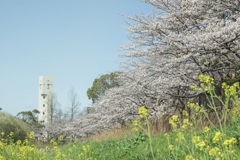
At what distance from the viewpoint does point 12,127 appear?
59.3 feet

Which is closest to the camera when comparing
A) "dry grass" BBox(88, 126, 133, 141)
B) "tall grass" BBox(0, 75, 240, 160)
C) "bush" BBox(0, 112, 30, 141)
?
"tall grass" BBox(0, 75, 240, 160)

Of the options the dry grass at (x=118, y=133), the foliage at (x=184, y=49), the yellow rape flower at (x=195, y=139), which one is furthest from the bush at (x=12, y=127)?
the yellow rape flower at (x=195, y=139)

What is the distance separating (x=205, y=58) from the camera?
11109 mm

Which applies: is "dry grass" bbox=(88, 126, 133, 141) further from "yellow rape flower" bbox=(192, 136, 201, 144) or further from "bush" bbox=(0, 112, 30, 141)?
"yellow rape flower" bbox=(192, 136, 201, 144)

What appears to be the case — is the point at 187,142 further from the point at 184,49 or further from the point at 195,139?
the point at 184,49

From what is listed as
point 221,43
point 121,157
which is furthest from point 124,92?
point 121,157

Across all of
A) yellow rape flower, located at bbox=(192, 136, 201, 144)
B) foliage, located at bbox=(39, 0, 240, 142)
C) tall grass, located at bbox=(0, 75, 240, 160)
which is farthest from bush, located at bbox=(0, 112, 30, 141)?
yellow rape flower, located at bbox=(192, 136, 201, 144)

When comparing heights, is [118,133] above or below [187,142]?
above

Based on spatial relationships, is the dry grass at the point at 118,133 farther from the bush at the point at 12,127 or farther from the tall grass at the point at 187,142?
the tall grass at the point at 187,142

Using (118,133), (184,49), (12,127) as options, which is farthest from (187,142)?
(12,127)

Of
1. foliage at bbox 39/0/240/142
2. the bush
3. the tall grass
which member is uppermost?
foliage at bbox 39/0/240/142

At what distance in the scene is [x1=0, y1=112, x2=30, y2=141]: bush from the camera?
58.4ft

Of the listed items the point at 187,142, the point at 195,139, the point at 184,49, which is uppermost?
the point at 184,49

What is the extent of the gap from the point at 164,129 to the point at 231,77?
2.85m
